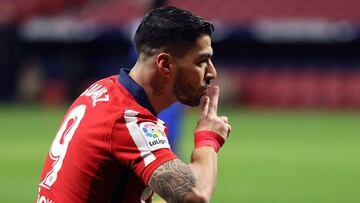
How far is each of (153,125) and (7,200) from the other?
17.1 feet

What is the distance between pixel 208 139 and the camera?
14.4ft

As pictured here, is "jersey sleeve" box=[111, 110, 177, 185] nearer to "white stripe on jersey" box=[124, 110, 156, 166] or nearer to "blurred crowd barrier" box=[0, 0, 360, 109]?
"white stripe on jersey" box=[124, 110, 156, 166]

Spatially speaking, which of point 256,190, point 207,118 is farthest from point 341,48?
point 207,118

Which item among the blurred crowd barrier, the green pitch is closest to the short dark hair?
the green pitch

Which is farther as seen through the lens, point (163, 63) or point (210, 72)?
point (210, 72)

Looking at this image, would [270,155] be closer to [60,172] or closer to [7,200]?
[7,200]

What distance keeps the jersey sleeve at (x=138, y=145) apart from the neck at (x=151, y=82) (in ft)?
0.64

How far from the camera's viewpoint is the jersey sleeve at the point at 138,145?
411 centimetres

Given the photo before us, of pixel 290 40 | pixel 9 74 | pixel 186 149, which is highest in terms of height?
pixel 290 40

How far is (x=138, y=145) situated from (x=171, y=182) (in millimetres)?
225

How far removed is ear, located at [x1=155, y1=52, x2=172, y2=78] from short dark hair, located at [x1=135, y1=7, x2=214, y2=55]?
0.03m

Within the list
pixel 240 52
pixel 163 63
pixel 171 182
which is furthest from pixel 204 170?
pixel 240 52

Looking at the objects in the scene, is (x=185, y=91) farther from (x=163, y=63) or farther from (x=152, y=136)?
(x=152, y=136)

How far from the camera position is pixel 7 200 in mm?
9109
